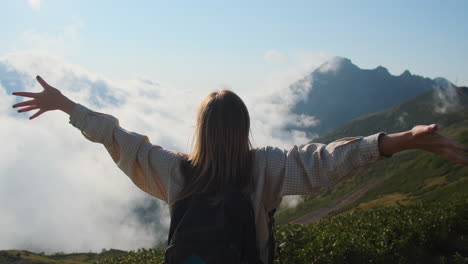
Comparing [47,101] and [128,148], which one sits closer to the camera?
[128,148]

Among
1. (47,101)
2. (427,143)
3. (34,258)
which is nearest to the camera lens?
(427,143)

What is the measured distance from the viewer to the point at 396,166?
19475 cm

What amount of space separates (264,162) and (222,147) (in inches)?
21.9

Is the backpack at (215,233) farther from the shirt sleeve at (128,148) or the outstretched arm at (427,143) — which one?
the outstretched arm at (427,143)

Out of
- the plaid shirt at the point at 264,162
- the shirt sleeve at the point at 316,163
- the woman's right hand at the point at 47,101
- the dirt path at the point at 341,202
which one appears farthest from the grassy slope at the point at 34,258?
the dirt path at the point at 341,202

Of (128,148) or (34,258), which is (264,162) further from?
(34,258)

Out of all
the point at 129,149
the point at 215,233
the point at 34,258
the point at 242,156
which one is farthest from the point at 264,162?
the point at 34,258

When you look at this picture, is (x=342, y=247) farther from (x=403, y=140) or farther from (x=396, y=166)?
(x=396, y=166)

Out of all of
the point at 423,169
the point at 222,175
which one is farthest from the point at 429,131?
the point at 423,169

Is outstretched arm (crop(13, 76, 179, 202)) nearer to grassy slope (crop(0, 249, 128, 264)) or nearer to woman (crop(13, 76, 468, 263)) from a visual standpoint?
woman (crop(13, 76, 468, 263))

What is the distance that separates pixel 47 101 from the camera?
5.17m

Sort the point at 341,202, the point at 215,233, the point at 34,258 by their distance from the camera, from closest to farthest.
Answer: the point at 215,233, the point at 34,258, the point at 341,202

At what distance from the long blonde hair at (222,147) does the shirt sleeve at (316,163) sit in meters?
0.39

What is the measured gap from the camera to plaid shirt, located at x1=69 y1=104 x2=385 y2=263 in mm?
4254
